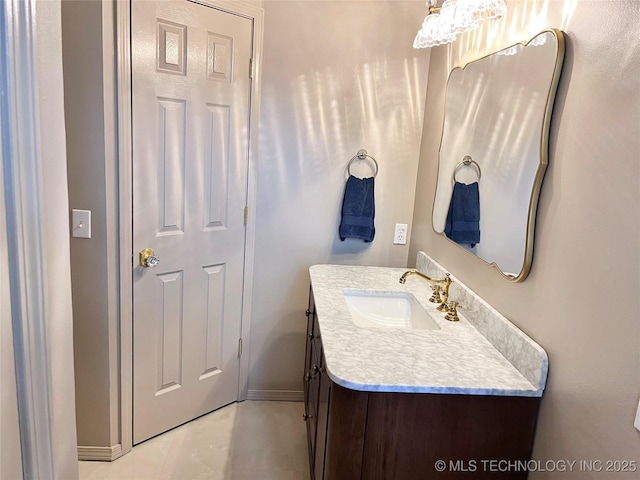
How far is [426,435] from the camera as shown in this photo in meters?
1.22

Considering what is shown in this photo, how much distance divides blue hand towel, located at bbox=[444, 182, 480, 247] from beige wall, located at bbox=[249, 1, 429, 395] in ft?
2.02

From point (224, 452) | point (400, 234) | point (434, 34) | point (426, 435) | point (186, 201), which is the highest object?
point (434, 34)

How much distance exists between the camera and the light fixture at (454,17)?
147cm

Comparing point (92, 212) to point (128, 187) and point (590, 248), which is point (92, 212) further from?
point (590, 248)

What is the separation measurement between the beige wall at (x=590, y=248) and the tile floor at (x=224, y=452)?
1.30 metres

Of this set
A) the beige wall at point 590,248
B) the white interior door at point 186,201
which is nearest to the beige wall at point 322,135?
the white interior door at point 186,201

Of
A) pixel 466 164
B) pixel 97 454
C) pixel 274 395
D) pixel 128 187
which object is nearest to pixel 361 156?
pixel 466 164

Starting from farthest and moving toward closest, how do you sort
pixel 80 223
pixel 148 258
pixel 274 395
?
pixel 274 395
pixel 148 258
pixel 80 223

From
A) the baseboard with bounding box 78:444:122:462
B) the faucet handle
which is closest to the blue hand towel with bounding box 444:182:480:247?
the faucet handle

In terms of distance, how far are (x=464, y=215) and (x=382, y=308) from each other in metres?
0.53

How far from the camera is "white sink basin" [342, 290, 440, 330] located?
6.26 feet

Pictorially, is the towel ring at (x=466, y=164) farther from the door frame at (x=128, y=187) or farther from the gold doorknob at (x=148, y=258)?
the gold doorknob at (x=148, y=258)

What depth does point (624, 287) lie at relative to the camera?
0.95 m

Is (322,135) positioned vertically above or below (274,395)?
above
